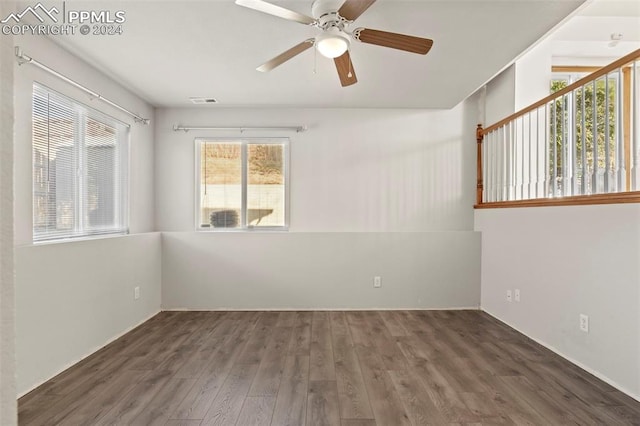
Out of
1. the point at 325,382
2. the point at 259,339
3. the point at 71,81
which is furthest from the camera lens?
the point at 259,339

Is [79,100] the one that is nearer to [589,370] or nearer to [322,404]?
[322,404]

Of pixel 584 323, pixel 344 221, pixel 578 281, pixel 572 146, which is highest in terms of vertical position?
pixel 572 146

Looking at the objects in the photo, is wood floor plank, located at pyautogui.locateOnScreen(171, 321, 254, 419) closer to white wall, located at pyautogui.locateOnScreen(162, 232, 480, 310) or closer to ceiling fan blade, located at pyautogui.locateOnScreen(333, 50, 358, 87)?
white wall, located at pyautogui.locateOnScreen(162, 232, 480, 310)

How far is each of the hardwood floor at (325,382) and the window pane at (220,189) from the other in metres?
1.45

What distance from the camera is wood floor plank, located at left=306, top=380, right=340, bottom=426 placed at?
2051 mm

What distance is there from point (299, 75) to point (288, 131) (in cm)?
118

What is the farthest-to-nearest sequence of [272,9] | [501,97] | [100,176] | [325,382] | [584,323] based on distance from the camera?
[501,97] < [100,176] < [584,323] < [325,382] < [272,9]

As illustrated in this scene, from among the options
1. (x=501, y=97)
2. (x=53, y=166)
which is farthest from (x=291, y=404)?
(x=501, y=97)

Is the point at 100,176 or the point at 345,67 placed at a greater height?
the point at 345,67

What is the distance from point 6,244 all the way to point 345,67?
8.40 feet

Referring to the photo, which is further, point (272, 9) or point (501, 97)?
point (501, 97)

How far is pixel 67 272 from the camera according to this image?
2.79 meters

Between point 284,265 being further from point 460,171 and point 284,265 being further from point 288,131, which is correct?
point 460,171

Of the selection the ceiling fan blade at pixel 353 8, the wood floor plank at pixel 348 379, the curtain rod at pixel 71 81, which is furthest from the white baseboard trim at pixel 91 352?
the ceiling fan blade at pixel 353 8
